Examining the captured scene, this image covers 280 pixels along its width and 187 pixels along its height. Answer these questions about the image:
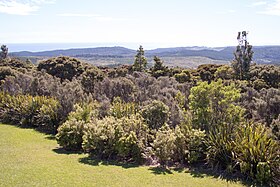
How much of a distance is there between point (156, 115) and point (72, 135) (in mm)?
6005

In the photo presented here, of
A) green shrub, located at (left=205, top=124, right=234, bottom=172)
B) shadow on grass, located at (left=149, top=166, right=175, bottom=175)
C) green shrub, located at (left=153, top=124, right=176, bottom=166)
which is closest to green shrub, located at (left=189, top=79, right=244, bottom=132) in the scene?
green shrub, located at (left=205, top=124, right=234, bottom=172)

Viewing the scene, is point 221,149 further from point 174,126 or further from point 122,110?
point 122,110

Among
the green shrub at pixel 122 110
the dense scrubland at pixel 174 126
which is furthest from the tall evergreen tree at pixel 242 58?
the green shrub at pixel 122 110

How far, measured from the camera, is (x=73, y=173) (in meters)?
16.6

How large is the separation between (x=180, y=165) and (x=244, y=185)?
421 cm

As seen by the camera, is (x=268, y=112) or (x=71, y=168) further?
(x=268, y=112)

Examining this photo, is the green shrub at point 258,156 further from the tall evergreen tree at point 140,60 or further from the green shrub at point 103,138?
the tall evergreen tree at point 140,60

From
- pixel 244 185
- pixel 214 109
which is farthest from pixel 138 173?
pixel 214 109

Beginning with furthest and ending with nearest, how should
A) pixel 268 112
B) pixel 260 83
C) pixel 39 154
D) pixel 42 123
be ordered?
pixel 260 83, pixel 42 123, pixel 268 112, pixel 39 154

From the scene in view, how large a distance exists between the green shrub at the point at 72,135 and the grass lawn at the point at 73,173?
687 mm

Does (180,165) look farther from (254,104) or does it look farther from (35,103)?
(35,103)

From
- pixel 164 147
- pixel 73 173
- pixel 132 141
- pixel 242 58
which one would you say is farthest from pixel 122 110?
pixel 242 58

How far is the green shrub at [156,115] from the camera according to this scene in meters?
22.1

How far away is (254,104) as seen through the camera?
83.0 ft
